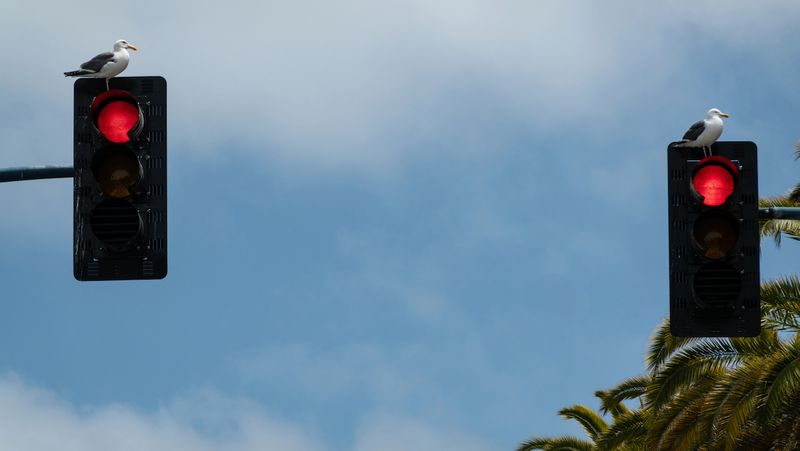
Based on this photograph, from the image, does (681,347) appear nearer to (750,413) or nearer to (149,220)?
(750,413)

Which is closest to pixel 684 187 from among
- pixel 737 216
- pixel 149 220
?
pixel 737 216

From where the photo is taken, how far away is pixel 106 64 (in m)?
8.87

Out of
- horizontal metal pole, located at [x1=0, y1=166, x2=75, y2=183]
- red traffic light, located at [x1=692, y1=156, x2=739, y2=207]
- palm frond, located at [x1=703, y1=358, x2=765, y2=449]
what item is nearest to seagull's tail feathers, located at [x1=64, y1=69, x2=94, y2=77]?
horizontal metal pole, located at [x1=0, y1=166, x2=75, y2=183]

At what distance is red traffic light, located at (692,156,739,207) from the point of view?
8695 mm

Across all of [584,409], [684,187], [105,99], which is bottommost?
[684,187]

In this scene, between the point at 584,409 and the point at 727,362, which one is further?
the point at 584,409

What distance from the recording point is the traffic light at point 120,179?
8531 mm

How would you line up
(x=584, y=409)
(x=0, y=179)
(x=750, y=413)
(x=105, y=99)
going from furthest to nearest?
(x=584, y=409) < (x=750, y=413) < (x=0, y=179) < (x=105, y=99)

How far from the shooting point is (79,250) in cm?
870

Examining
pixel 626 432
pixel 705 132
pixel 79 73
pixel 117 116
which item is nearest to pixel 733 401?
pixel 626 432

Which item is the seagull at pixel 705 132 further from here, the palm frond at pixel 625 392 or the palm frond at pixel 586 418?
the palm frond at pixel 586 418

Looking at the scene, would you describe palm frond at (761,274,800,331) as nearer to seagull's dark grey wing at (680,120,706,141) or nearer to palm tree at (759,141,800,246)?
palm tree at (759,141,800,246)

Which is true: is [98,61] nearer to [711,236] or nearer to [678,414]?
[711,236]

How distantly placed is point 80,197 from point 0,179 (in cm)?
199
